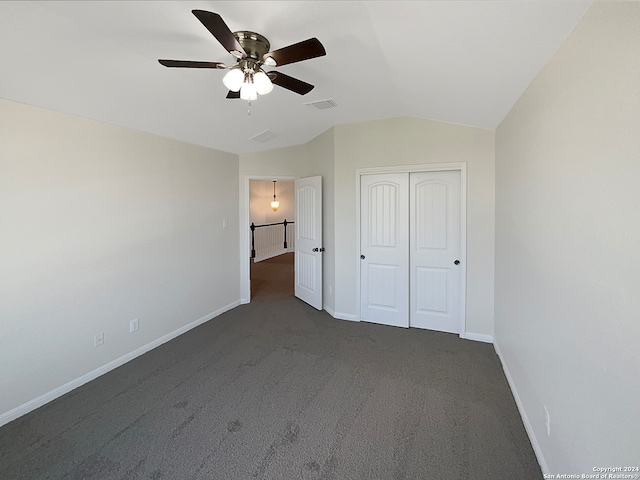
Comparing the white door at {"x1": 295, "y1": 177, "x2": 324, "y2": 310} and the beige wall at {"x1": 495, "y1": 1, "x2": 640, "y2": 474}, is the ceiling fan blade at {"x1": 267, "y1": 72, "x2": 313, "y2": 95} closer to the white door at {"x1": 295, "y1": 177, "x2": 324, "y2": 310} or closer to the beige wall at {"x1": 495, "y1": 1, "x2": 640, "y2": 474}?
the beige wall at {"x1": 495, "y1": 1, "x2": 640, "y2": 474}

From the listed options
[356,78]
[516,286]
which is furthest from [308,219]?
[516,286]

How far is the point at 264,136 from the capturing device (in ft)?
13.3

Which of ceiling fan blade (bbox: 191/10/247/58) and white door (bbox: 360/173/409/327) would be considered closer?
ceiling fan blade (bbox: 191/10/247/58)

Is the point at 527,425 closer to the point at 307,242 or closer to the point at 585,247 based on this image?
the point at 585,247

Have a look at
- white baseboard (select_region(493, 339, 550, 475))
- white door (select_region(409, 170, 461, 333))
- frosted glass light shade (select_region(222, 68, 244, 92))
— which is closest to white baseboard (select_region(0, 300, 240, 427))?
frosted glass light shade (select_region(222, 68, 244, 92))

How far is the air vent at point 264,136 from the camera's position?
3.91m

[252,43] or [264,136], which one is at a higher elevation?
[264,136]

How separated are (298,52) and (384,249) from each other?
9.30ft

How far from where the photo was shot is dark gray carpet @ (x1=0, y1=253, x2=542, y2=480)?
1810 mm

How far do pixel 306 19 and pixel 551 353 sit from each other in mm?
2313

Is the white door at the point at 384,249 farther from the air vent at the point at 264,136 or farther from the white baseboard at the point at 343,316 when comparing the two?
the air vent at the point at 264,136

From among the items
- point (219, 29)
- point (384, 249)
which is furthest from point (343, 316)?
point (219, 29)

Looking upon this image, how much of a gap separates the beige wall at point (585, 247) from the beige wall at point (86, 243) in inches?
138

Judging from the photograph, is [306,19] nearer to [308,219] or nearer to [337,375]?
[337,375]
